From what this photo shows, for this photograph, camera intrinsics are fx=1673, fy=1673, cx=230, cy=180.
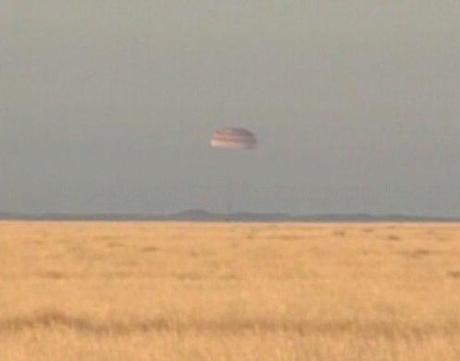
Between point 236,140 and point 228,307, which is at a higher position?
point 236,140

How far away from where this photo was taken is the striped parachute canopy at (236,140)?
340 feet

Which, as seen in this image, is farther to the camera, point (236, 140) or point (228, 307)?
point (236, 140)

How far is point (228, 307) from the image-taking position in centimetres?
2286

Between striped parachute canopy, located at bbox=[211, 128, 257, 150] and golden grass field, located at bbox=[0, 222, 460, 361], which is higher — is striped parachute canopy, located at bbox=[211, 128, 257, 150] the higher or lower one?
the higher one

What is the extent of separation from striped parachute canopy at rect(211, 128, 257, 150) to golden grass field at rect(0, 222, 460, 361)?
62.1 meters

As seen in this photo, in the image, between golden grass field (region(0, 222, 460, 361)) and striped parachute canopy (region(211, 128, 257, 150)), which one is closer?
golden grass field (region(0, 222, 460, 361))

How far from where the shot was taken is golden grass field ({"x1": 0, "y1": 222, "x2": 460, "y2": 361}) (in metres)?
16.4

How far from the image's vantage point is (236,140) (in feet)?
343

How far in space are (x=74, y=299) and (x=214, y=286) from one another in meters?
4.34

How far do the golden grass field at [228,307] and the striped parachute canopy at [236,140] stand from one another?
2443 inches

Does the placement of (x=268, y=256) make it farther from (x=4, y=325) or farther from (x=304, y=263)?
(x=4, y=325)

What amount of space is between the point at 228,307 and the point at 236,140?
81.8 meters

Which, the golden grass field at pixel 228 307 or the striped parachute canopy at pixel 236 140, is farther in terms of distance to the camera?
the striped parachute canopy at pixel 236 140

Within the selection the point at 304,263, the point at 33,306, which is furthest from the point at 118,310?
the point at 304,263
